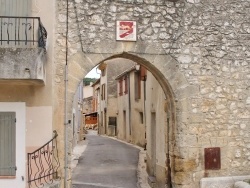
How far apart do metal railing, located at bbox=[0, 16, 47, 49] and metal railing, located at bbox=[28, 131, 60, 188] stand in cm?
188

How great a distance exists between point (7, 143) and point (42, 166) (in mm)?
800

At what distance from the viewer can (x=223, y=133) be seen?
894 cm

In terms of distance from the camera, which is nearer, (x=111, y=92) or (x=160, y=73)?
(x=160, y=73)

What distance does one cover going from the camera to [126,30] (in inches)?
333

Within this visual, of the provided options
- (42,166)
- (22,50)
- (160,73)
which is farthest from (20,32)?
(160,73)

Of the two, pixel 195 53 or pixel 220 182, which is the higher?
pixel 195 53

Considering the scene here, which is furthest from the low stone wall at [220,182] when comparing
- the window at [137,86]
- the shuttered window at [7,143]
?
the window at [137,86]

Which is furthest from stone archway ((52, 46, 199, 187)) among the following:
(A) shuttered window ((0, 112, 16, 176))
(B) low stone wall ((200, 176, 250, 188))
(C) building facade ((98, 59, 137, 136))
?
(C) building facade ((98, 59, 137, 136))

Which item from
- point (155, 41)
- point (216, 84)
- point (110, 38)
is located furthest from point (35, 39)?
point (216, 84)

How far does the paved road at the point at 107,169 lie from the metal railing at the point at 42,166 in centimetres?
362

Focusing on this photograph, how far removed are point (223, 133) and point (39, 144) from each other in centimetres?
397

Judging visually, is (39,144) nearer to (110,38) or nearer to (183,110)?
(110,38)

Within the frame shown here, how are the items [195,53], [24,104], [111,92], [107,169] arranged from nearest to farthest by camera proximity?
[24,104], [195,53], [107,169], [111,92]

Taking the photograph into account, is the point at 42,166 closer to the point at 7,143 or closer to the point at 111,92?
the point at 7,143
